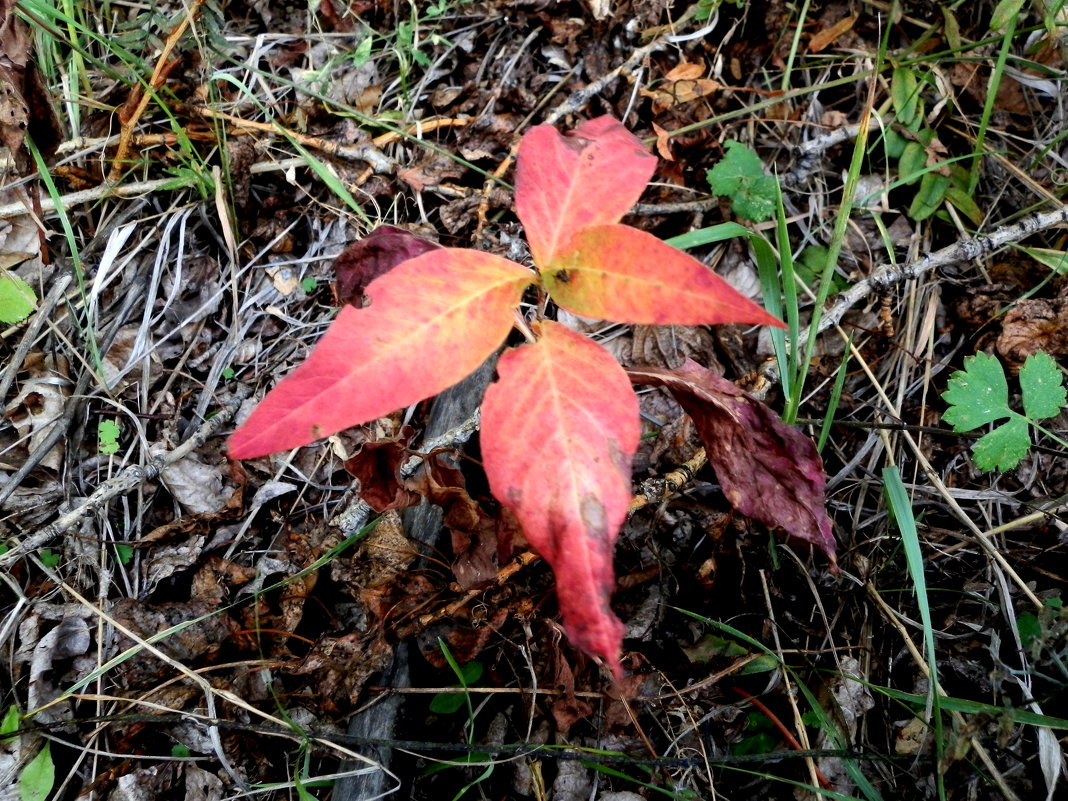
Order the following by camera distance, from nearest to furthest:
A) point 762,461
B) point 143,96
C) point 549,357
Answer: point 549,357
point 762,461
point 143,96

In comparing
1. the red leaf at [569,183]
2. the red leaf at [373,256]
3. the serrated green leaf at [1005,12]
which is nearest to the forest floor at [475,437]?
the serrated green leaf at [1005,12]

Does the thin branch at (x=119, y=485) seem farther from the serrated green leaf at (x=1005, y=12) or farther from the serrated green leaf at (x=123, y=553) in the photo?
the serrated green leaf at (x=1005, y=12)

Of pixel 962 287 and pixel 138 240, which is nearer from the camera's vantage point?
pixel 962 287

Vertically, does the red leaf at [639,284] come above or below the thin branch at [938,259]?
above

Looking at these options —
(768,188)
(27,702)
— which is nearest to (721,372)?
(768,188)

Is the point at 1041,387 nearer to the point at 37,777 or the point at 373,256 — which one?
the point at 373,256

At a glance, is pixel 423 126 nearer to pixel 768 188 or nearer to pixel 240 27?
pixel 240 27

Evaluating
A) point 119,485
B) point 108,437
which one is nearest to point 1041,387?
point 119,485
